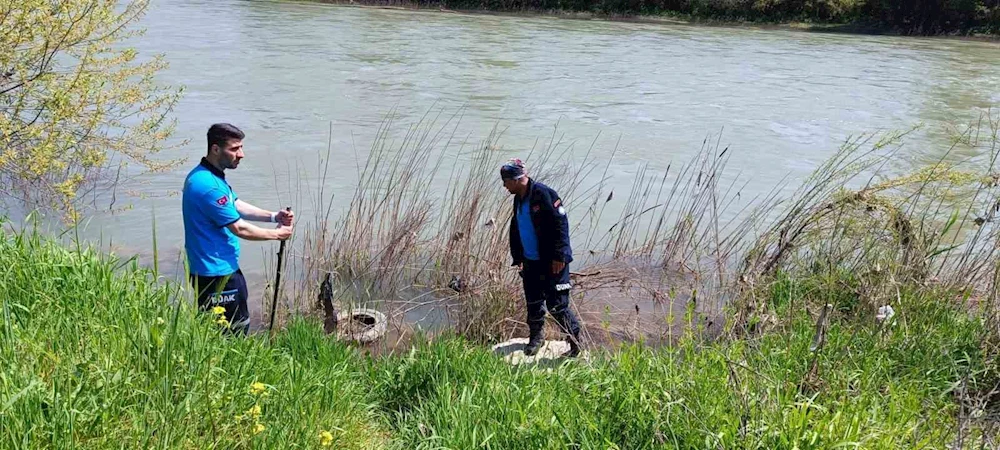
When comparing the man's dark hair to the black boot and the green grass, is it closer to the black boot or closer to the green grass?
the green grass

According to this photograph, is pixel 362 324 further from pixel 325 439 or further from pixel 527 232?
pixel 325 439

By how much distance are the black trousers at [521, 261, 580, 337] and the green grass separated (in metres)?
0.61

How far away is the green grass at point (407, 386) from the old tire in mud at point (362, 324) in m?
0.82

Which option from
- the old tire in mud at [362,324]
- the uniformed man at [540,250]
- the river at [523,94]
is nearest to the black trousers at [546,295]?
the uniformed man at [540,250]

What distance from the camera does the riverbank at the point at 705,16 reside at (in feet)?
136

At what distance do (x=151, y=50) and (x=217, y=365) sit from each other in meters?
19.2

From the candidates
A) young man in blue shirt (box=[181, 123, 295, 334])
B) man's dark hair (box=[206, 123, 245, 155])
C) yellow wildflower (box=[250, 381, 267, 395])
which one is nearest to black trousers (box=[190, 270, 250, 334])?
young man in blue shirt (box=[181, 123, 295, 334])

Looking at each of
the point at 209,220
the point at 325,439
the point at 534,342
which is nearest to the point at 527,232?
the point at 534,342

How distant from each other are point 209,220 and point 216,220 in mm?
55

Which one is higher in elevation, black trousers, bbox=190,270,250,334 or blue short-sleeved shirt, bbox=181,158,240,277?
blue short-sleeved shirt, bbox=181,158,240,277

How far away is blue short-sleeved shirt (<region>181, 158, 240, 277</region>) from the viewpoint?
15.0 ft

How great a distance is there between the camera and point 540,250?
18.3 ft

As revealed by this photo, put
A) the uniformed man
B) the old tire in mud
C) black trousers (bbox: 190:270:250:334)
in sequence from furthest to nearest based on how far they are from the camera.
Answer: the old tire in mud
the uniformed man
black trousers (bbox: 190:270:250:334)

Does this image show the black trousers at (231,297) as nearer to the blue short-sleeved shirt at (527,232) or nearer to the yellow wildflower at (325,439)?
the yellow wildflower at (325,439)
